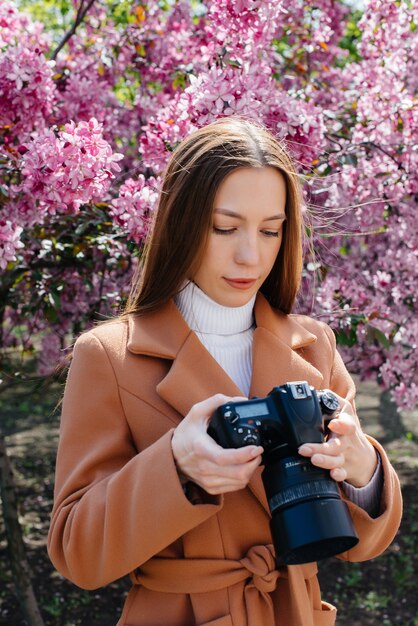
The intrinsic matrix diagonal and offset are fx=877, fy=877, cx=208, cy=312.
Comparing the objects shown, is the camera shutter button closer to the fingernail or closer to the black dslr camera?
the black dslr camera

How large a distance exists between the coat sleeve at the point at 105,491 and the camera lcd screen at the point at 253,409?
0.18 metres

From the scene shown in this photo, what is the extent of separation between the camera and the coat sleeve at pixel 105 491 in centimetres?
175

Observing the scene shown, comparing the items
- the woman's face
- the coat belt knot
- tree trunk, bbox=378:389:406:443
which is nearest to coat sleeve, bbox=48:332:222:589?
the coat belt knot

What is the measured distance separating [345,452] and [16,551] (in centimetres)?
288

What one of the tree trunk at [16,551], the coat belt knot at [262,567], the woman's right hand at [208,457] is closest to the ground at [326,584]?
the tree trunk at [16,551]

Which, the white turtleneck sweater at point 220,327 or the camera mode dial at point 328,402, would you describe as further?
the white turtleneck sweater at point 220,327

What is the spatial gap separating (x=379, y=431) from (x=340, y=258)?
13.6ft

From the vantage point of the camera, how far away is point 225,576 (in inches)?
74.0

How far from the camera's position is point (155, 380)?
201 centimetres

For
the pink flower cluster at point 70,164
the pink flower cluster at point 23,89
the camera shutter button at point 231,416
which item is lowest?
the camera shutter button at point 231,416

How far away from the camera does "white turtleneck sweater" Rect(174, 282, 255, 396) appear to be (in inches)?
83.4

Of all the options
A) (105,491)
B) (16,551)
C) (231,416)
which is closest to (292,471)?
(231,416)

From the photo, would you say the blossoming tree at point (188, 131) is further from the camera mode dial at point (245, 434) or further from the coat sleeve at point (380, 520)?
the camera mode dial at point (245, 434)

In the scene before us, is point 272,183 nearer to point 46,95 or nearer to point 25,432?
point 46,95
